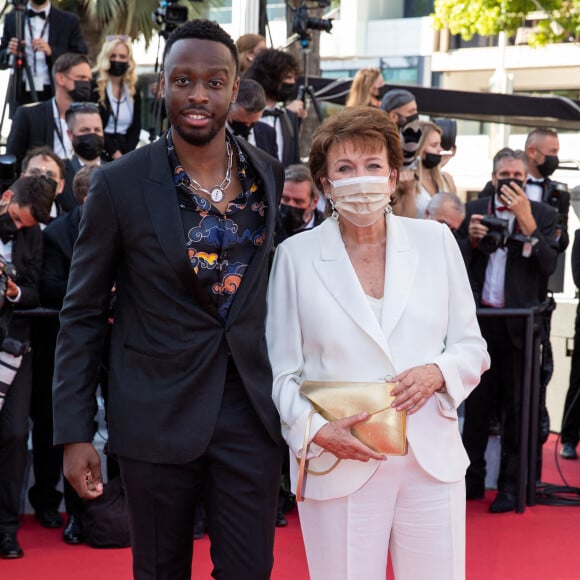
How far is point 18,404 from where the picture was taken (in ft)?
17.0

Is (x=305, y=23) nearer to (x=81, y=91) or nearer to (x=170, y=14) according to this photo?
(x=170, y=14)

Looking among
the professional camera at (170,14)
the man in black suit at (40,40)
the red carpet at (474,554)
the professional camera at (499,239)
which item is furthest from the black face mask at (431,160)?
the man in black suit at (40,40)

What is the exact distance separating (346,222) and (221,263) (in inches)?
17.8

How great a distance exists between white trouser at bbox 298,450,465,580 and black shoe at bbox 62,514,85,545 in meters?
2.61

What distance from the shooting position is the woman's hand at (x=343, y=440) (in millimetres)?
2959

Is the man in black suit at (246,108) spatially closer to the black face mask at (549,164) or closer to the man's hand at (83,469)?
the black face mask at (549,164)

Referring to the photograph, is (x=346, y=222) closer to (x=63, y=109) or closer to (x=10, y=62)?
(x=63, y=109)

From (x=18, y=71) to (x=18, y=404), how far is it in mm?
3268

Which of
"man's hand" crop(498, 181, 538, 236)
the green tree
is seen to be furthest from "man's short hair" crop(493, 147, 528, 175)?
the green tree

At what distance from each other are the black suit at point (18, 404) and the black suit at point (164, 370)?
222 cm

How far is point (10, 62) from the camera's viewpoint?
24.9 feet

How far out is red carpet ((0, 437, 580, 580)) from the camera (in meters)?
5.00

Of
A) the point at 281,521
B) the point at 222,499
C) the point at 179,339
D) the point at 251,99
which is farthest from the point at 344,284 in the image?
the point at 251,99

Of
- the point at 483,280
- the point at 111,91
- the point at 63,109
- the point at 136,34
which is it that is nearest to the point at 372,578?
the point at 483,280
